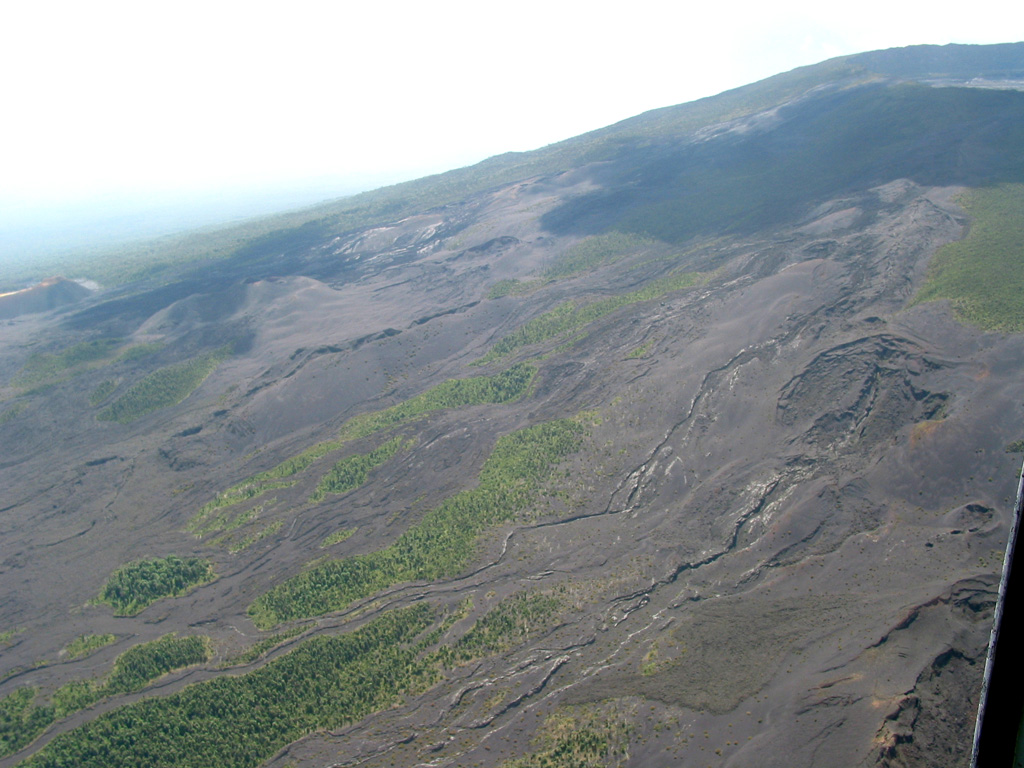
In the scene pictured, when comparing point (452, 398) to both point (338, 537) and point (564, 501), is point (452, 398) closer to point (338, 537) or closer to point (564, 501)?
point (338, 537)

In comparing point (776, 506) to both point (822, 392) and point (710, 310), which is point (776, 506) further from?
point (710, 310)

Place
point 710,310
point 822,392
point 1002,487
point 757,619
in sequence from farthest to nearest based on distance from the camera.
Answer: point 710,310 → point 822,392 → point 1002,487 → point 757,619

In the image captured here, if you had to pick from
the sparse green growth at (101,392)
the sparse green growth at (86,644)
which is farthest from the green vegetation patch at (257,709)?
the sparse green growth at (101,392)

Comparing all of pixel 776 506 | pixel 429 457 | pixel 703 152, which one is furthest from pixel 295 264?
pixel 776 506

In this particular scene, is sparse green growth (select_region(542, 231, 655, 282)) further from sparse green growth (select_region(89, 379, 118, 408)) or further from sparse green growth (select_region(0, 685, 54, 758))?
sparse green growth (select_region(0, 685, 54, 758))

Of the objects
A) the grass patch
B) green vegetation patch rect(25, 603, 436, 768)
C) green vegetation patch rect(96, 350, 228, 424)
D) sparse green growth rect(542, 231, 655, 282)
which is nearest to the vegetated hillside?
green vegetation patch rect(25, 603, 436, 768)

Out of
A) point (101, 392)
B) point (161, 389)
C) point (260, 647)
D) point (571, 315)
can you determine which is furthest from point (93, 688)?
point (571, 315)
